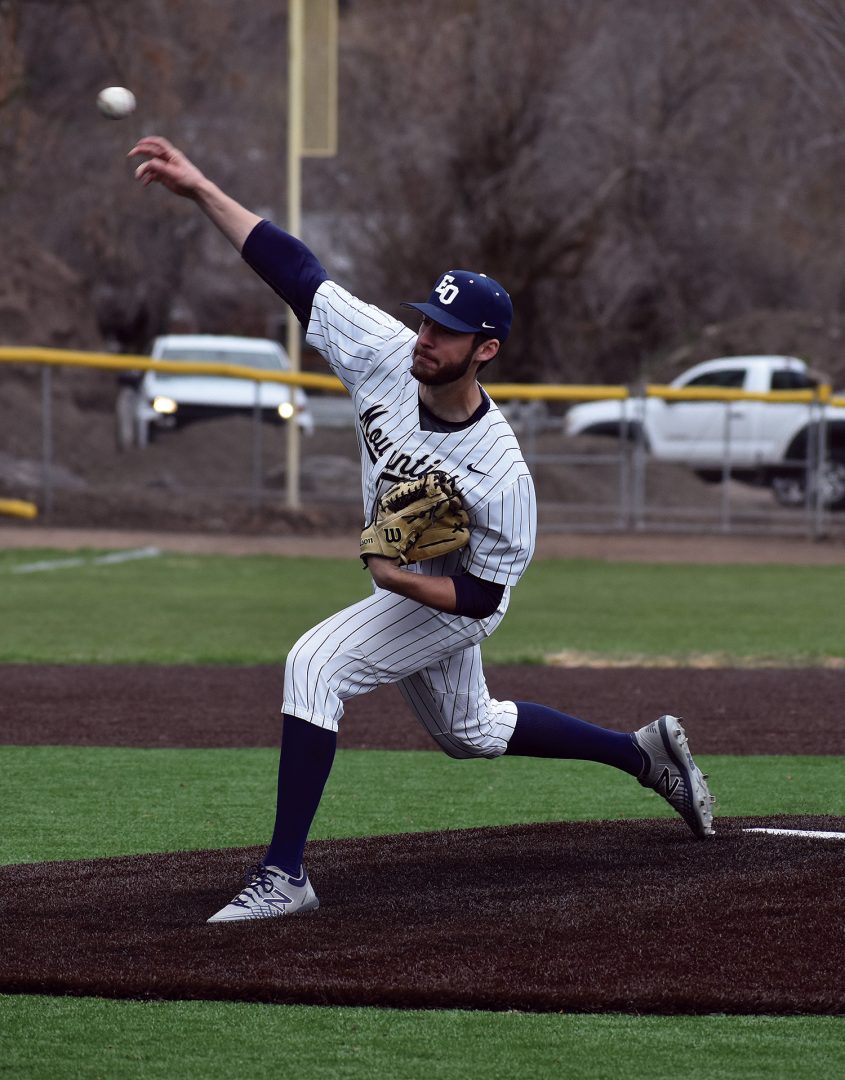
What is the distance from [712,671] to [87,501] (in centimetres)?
1166

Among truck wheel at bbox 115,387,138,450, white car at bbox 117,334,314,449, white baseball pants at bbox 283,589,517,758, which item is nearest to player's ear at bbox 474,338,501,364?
white baseball pants at bbox 283,589,517,758

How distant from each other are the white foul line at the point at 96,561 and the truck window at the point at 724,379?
35.3 feet

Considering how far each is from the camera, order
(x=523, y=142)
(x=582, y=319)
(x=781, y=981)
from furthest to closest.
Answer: (x=582, y=319)
(x=523, y=142)
(x=781, y=981)

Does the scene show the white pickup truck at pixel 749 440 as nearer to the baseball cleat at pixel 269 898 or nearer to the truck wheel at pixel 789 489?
the truck wheel at pixel 789 489

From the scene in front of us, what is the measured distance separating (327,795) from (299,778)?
1.84 m

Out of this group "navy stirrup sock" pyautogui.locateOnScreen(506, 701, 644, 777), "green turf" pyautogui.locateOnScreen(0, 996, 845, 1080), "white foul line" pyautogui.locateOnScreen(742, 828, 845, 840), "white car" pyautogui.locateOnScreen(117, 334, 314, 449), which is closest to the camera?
"green turf" pyautogui.locateOnScreen(0, 996, 845, 1080)

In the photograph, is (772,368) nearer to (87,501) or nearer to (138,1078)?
(87,501)

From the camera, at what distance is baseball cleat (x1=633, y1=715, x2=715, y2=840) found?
509cm

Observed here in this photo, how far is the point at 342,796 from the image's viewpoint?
6102 mm

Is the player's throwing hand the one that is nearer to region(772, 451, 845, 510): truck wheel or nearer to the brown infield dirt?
the brown infield dirt

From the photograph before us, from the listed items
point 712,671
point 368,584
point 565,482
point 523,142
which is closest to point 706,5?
point 523,142

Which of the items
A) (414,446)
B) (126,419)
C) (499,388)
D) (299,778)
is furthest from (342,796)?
(126,419)

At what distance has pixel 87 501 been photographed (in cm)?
1962

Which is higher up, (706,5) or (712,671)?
(706,5)
